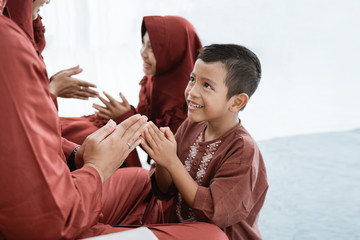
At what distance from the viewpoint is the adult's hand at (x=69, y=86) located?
2.09 m

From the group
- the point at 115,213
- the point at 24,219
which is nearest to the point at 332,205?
the point at 115,213

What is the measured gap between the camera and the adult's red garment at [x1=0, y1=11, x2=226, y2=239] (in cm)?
81

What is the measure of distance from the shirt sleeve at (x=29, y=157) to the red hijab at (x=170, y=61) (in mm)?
1239

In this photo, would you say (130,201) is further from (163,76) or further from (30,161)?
(163,76)

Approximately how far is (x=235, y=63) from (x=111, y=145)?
0.56 m

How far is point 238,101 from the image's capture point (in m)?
1.42

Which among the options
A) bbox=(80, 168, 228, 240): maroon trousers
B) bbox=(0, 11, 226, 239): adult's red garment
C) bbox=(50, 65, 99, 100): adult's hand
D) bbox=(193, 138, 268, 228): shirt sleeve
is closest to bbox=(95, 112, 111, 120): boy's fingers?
bbox=(50, 65, 99, 100): adult's hand

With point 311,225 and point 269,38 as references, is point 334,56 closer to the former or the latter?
A: point 269,38

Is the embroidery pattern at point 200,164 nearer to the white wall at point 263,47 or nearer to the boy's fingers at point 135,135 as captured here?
the boy's fingers at point 135,135

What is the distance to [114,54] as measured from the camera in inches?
167

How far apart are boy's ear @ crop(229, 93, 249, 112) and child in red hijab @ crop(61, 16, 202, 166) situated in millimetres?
707

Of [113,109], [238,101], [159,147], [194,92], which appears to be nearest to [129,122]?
[159,147]

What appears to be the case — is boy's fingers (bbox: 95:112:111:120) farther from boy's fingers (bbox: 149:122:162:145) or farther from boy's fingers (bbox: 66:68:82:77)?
boy's fingers (bbox: 149:122:162:145)

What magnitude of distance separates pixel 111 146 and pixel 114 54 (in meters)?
3.29
